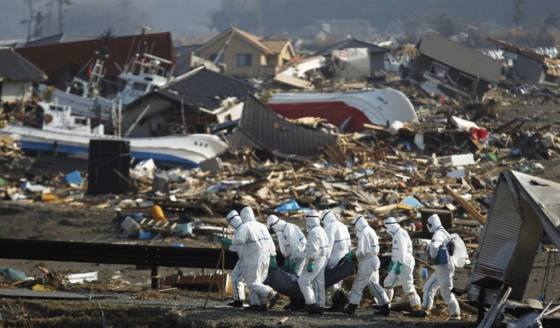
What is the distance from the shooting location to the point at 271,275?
14656 millimetres

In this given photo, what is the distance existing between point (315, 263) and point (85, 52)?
39734 millimetres

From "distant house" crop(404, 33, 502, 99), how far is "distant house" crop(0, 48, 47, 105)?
20858 millimetres

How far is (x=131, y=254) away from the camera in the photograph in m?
15.9

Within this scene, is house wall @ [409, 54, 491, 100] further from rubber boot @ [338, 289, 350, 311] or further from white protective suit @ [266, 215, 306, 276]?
white protective suit @ [266, 215, 306, 276]

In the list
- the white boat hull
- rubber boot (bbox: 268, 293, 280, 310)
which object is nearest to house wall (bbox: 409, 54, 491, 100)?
the white boat hull

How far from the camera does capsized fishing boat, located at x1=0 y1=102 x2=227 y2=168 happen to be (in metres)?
35.7

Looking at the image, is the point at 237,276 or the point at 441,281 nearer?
the point at 441,281

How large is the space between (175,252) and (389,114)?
86.7ft

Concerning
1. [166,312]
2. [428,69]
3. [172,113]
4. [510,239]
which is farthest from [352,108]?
[166,312]

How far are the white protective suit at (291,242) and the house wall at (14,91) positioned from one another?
29.2 meters

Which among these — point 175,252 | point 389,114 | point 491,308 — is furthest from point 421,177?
point 491,308

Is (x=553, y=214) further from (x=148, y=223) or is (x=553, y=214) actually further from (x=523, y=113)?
(x=523, y=113)

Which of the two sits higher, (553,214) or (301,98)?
(553,214)

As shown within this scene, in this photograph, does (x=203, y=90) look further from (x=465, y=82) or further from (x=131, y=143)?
(x=465, y=82)
